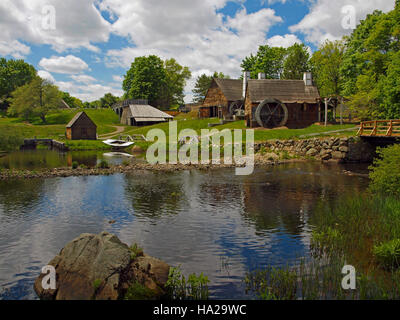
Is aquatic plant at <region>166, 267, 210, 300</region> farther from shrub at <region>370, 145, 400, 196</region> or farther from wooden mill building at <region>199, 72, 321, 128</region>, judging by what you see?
wooden mill building at <region>199, 72, 321, 128</region>

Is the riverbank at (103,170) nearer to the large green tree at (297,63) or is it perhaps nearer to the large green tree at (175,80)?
the large green tree at (297,63)

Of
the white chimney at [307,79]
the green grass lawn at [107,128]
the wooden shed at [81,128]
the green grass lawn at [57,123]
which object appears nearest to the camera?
the green grass lawn at [107,128]

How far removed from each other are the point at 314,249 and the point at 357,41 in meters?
43.8

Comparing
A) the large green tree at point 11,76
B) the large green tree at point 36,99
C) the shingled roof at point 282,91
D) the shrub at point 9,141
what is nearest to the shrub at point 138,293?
the shrub at point 9,141

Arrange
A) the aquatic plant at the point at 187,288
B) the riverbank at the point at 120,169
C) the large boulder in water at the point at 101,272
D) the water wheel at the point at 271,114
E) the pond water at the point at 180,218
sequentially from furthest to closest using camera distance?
the water wheel at the point at 271,114 → the riverbank at the point at 120,169 → the pond water at the point at 180,218 → the aquatic plant at the point at 187,288 → the large boulder in water at the point at 101,272

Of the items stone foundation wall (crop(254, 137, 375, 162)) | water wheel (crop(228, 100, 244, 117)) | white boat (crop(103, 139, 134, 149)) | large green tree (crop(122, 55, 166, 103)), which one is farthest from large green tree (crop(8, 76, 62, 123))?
stone foundation wall (crop(254, 137, 375, 162))

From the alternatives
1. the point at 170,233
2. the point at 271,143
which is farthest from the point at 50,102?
the point at 170,233

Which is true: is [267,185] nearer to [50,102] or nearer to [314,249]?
[314,249]

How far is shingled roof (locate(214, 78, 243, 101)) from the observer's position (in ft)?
189

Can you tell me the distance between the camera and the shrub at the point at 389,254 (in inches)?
353

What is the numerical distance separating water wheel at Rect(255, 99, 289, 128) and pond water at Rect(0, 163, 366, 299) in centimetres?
2150

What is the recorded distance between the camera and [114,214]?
581 inches

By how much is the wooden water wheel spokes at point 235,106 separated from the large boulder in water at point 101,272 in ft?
164

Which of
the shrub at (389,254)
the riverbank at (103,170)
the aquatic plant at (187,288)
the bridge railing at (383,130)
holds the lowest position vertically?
the aquatic plant at (187,288)
